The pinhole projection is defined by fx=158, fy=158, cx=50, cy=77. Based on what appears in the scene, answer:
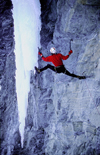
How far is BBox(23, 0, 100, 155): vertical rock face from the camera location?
125 inches

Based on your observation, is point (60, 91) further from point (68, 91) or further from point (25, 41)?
point (25, 41)

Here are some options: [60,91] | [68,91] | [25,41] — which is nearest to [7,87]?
[25,41]

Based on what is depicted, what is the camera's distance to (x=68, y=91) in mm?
3562

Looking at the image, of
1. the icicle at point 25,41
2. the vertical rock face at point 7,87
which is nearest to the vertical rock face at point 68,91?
the icicle at point 25,41

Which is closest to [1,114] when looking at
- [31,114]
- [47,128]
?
[31,114]

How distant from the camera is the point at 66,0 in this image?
306 centimetres

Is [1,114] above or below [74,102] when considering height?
below

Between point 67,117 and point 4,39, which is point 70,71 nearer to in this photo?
point 67,117

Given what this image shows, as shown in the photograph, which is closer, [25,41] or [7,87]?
[25,41]

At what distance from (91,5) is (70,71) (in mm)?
1377

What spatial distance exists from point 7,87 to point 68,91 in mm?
1492

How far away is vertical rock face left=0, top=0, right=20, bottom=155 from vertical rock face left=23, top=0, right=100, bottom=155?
0.36m

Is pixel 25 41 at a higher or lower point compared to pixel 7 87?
higher

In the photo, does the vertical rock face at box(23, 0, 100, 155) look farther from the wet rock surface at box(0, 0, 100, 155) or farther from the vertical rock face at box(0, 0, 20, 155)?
the vertical rock face at box(0, 0, 20, 155)
